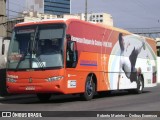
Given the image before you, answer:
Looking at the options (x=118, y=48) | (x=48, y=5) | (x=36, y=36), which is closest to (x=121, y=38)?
(x=118, y=48)

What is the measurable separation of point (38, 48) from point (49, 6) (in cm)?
5468

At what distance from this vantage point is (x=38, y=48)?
1738 cm

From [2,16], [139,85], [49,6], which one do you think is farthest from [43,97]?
[49,6]

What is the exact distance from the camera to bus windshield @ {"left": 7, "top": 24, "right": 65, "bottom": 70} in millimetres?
→ 17188

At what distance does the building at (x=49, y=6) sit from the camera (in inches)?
2670

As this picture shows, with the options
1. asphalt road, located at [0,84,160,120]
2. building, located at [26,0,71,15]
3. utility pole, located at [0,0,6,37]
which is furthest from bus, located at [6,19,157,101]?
building, located at [26,0,71,15]

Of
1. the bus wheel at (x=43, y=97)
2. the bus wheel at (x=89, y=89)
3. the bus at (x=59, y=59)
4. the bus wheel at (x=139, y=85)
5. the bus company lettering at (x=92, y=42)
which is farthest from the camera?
the bus wheel at (x=139, y=85)

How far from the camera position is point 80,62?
728 inches

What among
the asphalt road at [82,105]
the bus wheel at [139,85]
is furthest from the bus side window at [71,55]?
the bus wheel at [139,85]

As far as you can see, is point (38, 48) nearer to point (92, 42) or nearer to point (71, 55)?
point (71, 55)

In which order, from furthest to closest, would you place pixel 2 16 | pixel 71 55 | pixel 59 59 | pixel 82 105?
1. pixel 2 16
2. pixel 71 55
3. pixel 59 59
4. pixel 82 105

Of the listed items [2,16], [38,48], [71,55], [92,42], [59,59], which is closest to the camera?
[59,59]

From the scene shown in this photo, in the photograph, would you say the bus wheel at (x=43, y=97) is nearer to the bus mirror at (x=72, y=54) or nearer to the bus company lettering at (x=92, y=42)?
the bus mirror at (x=72, y=54)

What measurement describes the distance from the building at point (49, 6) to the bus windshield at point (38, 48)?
49423 millimetres
